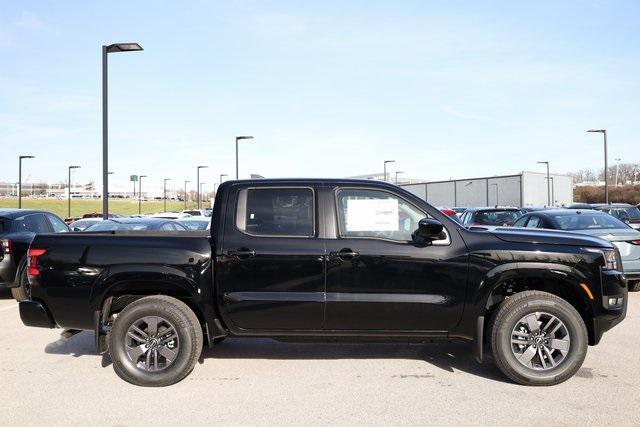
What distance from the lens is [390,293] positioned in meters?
4.89

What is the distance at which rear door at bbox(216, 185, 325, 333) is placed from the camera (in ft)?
16.1

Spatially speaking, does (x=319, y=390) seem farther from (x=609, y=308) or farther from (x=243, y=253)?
(x=609, y=308)

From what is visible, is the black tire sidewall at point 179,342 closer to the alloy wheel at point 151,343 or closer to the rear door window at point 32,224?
the alloy wheel at point 151,343

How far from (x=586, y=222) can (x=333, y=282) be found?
22.7 feet

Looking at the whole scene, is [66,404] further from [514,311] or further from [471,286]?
[514,311]

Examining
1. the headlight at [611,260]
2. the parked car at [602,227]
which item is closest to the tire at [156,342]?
the headlight at [611,260]

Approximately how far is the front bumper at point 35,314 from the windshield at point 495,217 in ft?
42.5

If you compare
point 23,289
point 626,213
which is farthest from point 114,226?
point 626,213

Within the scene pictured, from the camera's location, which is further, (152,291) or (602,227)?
(602,227)

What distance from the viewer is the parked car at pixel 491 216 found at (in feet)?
53.3

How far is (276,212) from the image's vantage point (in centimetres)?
513

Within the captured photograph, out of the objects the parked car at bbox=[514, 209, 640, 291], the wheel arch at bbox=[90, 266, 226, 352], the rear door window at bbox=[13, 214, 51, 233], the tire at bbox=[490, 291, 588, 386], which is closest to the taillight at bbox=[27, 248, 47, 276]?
the wheel arch at bbox=[90, 266, 226, 352]

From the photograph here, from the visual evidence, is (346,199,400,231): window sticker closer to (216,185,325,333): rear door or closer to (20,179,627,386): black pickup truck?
(20,179,627,386): black pickup truck

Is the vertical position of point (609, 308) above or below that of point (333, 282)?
below
